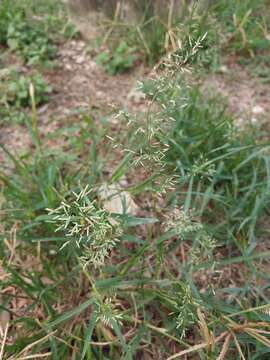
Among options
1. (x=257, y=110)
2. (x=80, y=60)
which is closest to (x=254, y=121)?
(x=257, y=110)

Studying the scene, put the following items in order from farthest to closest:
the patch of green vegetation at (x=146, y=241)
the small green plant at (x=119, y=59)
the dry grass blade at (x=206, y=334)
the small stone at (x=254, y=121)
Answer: the small green plant at (x=119, y=59)
the small stone at (x=254, y=121)
the patch of green vegetation at (x=146, y=241)
the dry grass blade at (x=206, y=334)

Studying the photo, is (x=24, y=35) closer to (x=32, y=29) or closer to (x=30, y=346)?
(x=32, y=29)

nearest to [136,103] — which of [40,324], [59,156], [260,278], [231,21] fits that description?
[59,156]

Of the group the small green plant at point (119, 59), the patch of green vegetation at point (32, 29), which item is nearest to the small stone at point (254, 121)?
the small green plant at point (119, 59)

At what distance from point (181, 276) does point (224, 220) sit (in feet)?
1.03

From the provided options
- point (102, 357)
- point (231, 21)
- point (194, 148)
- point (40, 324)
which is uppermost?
point (231, 21)

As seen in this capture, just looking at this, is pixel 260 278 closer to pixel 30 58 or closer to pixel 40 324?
pixel 40 324

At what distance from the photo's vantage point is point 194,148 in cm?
197

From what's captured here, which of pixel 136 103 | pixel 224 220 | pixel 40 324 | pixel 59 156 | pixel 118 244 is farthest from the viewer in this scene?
pixel 136 103

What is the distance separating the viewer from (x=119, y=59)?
2.52 metres

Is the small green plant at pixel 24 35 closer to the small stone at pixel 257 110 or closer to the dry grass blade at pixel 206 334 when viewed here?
the small stone at pixel 257 110

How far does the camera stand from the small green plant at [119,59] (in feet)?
8.29

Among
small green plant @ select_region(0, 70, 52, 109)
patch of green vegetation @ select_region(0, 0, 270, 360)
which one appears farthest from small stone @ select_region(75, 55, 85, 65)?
patch of green vegetation @ select_region(0, 0, 270, 360)

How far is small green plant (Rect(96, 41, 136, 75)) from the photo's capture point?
2525 mm
